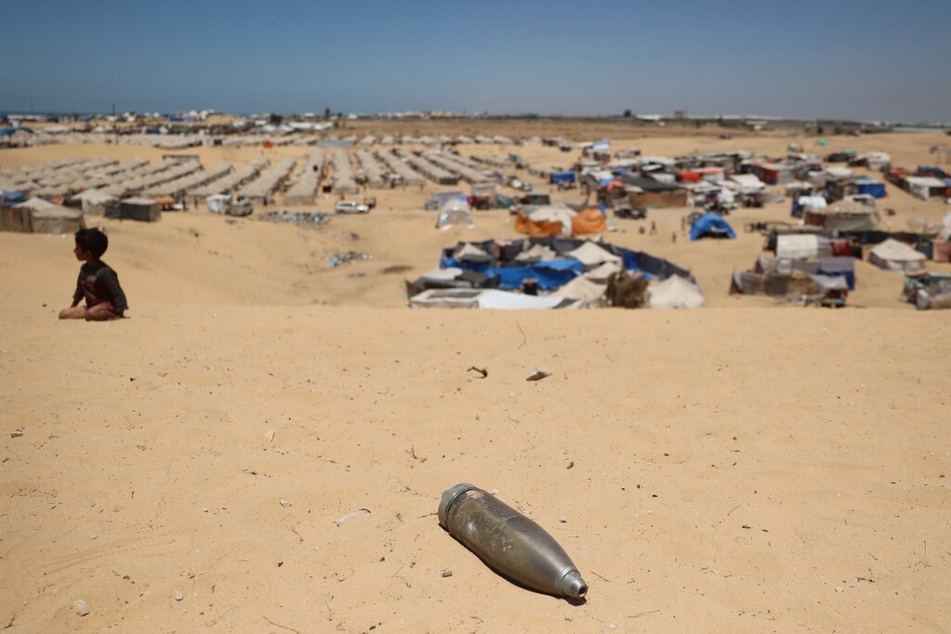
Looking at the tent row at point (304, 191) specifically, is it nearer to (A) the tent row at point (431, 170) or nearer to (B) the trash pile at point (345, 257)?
(A) the tent row at point (431, 170)

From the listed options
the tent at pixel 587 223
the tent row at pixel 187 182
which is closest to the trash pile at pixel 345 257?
the tent at pixel 587 223

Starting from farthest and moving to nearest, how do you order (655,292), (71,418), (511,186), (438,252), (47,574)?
(511,186)
(438,252)
(655,292)
(71,418)
(47,574)

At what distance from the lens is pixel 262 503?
146 inches

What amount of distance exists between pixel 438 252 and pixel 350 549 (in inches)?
928

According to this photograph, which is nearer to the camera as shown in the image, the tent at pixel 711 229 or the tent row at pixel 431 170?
the tent at pixel 711 229

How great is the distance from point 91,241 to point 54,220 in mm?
14871

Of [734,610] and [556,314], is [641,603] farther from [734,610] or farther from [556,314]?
[556,314]

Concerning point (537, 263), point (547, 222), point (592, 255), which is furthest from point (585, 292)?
point (547, 222)

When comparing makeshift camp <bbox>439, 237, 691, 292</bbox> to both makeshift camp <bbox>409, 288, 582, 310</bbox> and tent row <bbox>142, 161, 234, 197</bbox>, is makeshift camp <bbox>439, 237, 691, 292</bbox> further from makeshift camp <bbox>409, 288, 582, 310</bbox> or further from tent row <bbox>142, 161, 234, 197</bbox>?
tent row <bbox>142, 161, 234, 197</bbox>

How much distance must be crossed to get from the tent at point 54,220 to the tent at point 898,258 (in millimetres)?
26651

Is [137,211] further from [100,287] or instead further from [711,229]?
[711,229]

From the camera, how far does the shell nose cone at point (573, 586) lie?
9.71 ft

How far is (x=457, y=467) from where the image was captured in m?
4.47

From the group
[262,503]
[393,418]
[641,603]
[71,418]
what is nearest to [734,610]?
[641,603]
